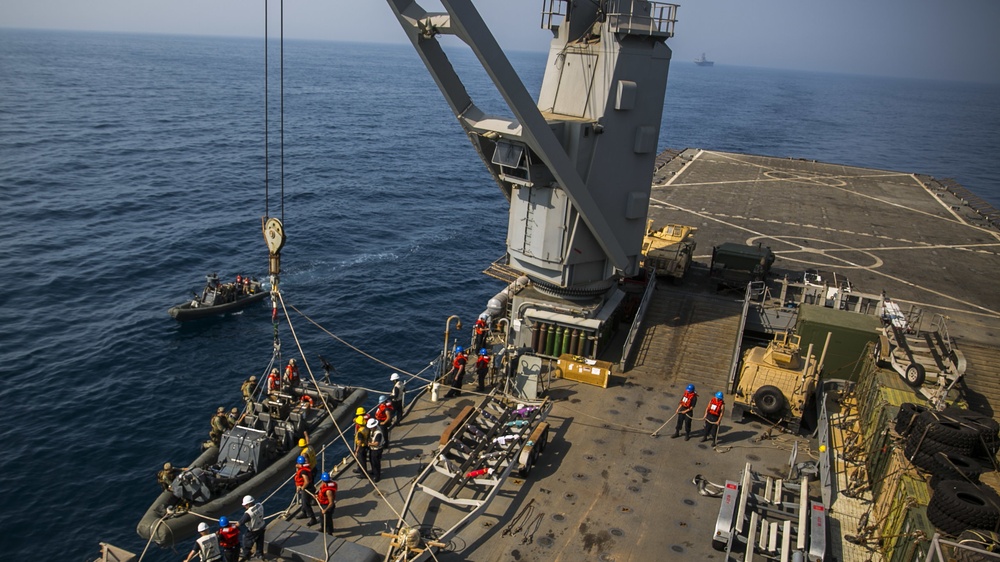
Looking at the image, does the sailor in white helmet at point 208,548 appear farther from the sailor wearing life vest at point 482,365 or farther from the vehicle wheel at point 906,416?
the vehicle wheel at point 906,416

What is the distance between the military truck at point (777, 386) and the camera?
21.7 metres

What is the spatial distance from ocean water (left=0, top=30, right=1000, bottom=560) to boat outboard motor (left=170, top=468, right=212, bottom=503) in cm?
472

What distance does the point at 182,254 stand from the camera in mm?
50469

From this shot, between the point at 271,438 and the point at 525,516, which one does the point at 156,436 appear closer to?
the point at 271,438

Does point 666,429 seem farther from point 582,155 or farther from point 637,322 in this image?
point 582,155

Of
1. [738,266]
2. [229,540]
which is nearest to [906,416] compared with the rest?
[738,266]

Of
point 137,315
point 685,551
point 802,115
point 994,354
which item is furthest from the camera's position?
point 802,115

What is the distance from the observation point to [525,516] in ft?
55.1

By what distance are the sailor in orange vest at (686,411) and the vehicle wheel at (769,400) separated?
2.31 m

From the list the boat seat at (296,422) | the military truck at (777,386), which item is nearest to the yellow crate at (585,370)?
the military truck at (777,386)

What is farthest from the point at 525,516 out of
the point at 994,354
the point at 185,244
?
the point at 185,244

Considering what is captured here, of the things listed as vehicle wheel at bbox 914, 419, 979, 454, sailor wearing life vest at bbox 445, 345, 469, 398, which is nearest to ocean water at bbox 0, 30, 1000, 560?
sailor wearing life vest at bbox 445, 345, 469, 398

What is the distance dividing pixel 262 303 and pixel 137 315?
6.94m

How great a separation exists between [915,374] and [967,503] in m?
7.86
